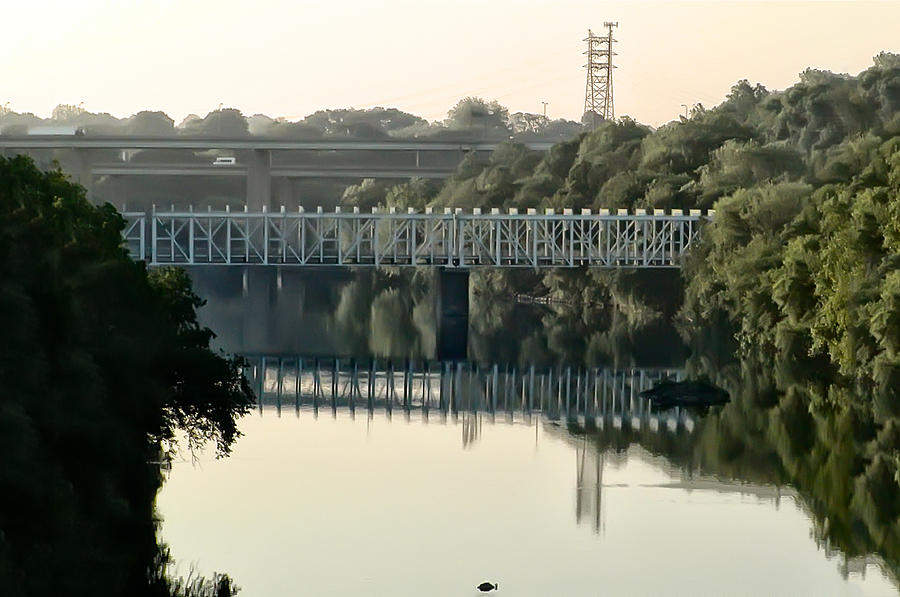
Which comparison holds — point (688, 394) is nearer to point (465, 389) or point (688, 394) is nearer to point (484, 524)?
point (465, 389)

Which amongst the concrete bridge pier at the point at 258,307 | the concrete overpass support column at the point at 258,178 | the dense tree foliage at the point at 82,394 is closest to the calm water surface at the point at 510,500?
the dense tree foliage at the point at 82,394

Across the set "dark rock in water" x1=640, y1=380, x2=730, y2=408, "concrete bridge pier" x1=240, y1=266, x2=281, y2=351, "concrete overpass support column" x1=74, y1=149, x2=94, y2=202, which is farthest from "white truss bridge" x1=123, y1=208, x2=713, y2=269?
"concrete overpass support column" x1=74, y1=149, x2=94, y2=202

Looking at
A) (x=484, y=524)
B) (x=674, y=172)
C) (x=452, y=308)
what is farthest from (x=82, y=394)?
(x=674, y=172)

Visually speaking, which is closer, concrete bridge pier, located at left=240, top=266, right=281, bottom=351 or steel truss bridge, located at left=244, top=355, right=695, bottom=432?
steel truss bridge, located at left=244, top=355, right=695, bottom=432

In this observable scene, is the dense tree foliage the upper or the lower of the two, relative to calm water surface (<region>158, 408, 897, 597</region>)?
upper

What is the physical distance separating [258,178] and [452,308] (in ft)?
207

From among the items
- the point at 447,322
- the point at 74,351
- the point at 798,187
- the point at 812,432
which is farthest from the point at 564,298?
the point at 74,351

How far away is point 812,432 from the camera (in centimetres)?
6134

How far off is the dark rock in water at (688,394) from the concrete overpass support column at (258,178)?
101m

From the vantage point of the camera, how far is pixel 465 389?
7894 centimetres

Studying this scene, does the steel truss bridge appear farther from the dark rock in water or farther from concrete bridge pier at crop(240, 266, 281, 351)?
concrete bridge pier at crop(240, 266, 281, 351)

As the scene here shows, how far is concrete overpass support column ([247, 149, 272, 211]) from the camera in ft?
560

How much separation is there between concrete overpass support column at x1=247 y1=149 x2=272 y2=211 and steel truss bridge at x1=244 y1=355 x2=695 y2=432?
262 feet

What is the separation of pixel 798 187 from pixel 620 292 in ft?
78.4
